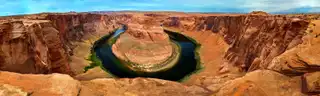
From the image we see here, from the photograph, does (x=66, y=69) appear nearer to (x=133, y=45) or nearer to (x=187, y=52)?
(x=133, y=45)

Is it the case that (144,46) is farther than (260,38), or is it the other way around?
(144,46)

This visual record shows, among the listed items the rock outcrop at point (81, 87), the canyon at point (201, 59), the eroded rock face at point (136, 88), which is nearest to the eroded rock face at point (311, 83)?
the canyon at point (201, 59)

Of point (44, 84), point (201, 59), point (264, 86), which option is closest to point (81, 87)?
point (44, 84)

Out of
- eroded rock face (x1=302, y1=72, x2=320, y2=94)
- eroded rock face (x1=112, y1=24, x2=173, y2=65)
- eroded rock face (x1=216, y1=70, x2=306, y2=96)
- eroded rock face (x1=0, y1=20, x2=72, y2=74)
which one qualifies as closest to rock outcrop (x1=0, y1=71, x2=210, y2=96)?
eroded rock face (x1=216, y1=70, x2=306, y2=96)

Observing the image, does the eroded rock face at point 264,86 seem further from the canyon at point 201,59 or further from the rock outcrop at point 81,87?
the rock outcrop at point 81,87

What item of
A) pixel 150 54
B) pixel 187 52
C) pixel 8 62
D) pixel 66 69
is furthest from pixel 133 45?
pixel 8 62

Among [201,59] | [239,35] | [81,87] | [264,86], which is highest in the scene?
[264,86]

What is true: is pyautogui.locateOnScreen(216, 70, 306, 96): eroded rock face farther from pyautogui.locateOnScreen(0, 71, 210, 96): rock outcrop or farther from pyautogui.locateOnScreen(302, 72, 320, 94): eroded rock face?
pyautogui.locateOnScreen(0, 71, 210, 96): rock outcrop

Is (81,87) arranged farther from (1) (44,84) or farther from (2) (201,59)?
(2) (201,59)
